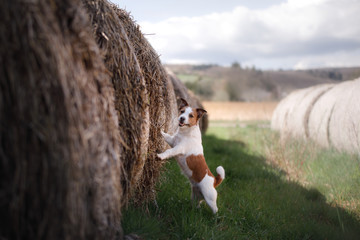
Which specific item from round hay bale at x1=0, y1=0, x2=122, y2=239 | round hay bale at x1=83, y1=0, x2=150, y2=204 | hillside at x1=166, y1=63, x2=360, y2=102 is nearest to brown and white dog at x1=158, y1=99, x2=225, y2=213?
round hay bale at x1=83, y1=0, x2=150, y2=204

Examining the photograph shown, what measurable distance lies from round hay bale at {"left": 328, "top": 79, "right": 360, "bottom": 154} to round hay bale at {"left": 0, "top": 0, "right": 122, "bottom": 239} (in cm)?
509

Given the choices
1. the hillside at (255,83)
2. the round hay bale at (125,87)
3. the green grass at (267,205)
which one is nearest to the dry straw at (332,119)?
the green grass at (267,205)

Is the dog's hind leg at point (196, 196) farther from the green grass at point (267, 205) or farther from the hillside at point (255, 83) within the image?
the hillside at point (255, 83)

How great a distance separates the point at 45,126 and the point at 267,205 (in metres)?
3.76

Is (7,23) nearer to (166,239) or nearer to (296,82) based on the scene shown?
(166,239)

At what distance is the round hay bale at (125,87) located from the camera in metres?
2.91

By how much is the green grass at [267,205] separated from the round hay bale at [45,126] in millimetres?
1162

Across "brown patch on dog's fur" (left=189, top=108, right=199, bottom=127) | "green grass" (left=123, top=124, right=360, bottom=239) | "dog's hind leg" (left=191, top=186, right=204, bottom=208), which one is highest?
"brown patch on dog's fur" (left=189, top=108, right=199, bottom=127)

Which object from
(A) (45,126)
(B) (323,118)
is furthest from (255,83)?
Answer: (A) (45,126)

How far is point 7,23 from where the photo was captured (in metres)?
1.86

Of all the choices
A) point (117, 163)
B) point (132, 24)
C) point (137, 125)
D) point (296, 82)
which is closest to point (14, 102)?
point (117, 163)

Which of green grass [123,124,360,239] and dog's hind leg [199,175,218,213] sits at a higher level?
dog's hind leg [199,175,218,213]

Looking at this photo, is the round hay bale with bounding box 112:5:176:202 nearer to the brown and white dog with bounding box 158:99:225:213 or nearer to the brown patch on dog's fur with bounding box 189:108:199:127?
the brown and white dog with bounding box 158:99:225:213

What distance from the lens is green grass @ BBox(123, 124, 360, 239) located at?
11.4 feet
